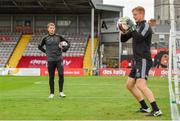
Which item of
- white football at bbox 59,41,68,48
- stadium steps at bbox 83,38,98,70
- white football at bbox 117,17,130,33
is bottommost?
stadium steps at bbox 83,38,98,70

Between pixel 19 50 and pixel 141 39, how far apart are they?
42.1 m

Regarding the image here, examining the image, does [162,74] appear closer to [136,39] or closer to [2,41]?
[2,41]

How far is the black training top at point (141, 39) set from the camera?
8.90 meters

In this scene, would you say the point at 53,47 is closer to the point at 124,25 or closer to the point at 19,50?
the point at 124,25

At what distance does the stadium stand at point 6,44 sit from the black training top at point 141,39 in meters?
38.9

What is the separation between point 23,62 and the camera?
159 ft

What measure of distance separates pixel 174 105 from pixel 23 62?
39088mm

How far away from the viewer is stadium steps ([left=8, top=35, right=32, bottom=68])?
48125mm

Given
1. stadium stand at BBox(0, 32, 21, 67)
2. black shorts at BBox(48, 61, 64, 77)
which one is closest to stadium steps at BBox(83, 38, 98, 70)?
stadium stand at BBox(0, 32, 21, 67)

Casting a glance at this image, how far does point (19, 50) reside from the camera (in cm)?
5028

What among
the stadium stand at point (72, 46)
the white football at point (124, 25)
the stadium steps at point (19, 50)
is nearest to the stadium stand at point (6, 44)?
the stadium steps at point (19, 50)

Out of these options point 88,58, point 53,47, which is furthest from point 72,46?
point 53,47

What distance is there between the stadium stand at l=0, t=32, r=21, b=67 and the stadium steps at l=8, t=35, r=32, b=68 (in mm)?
376

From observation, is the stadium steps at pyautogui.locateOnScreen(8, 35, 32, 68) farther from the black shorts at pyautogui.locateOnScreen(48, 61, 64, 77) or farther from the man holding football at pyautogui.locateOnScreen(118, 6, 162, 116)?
the man holding football at pyautogui.locateOnScreen(118, 6, 162, 116)
